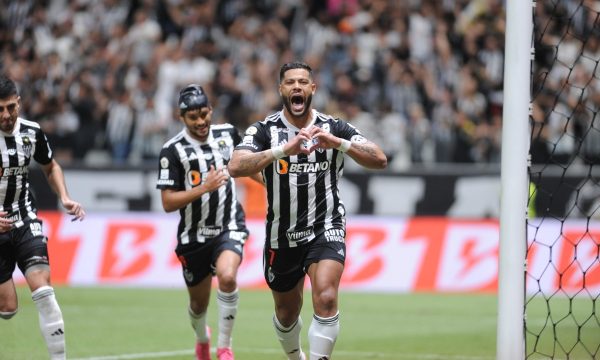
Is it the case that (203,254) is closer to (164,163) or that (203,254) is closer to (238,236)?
(238,236)

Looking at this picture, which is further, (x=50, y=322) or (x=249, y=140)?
(x=50, y=322)

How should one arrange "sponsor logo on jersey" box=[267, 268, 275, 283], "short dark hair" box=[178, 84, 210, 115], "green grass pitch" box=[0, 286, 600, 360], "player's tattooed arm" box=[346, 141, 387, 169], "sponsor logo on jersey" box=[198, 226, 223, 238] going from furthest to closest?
"green grass pitch" box=[0, 286, 600, 360] → "sponsor logo on jersey" box=[198, 226, 223, 238] → "short dark hair" box=[178, 84, 210, 115] → "sponsor logo on jersey" box=[267, 268, 275, 283] → "player's tattooed arm" box=[346, 141, 387, 169]

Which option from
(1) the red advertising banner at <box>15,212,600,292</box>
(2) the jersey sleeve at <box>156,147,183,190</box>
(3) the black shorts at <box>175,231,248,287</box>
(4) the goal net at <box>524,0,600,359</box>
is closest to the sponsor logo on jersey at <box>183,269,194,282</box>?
(3) the black shorts at <box>175,231,248,287</box>

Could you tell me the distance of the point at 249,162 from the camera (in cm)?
831

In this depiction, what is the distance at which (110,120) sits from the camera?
22.2m

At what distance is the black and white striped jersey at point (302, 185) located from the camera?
28.4 feet

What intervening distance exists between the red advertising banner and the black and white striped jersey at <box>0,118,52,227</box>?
8.46 metres

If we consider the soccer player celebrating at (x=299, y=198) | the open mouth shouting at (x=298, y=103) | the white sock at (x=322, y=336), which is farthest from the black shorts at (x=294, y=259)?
the open mouth shouting at (x=298, y=103)

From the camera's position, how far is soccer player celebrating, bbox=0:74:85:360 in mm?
9047

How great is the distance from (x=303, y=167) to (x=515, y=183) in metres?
1.71

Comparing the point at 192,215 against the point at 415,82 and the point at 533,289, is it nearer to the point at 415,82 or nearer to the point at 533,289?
the point at 533,289

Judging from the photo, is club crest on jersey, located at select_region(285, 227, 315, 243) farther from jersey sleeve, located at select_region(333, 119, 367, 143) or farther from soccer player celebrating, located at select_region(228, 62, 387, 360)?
jersey sleeve, located at select_region(333, 119, 367, 143)

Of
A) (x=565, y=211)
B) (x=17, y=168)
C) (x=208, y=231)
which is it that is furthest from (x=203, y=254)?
(x=565, y=211)

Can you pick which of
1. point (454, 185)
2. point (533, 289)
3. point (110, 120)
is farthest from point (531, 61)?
point (110, 120)
